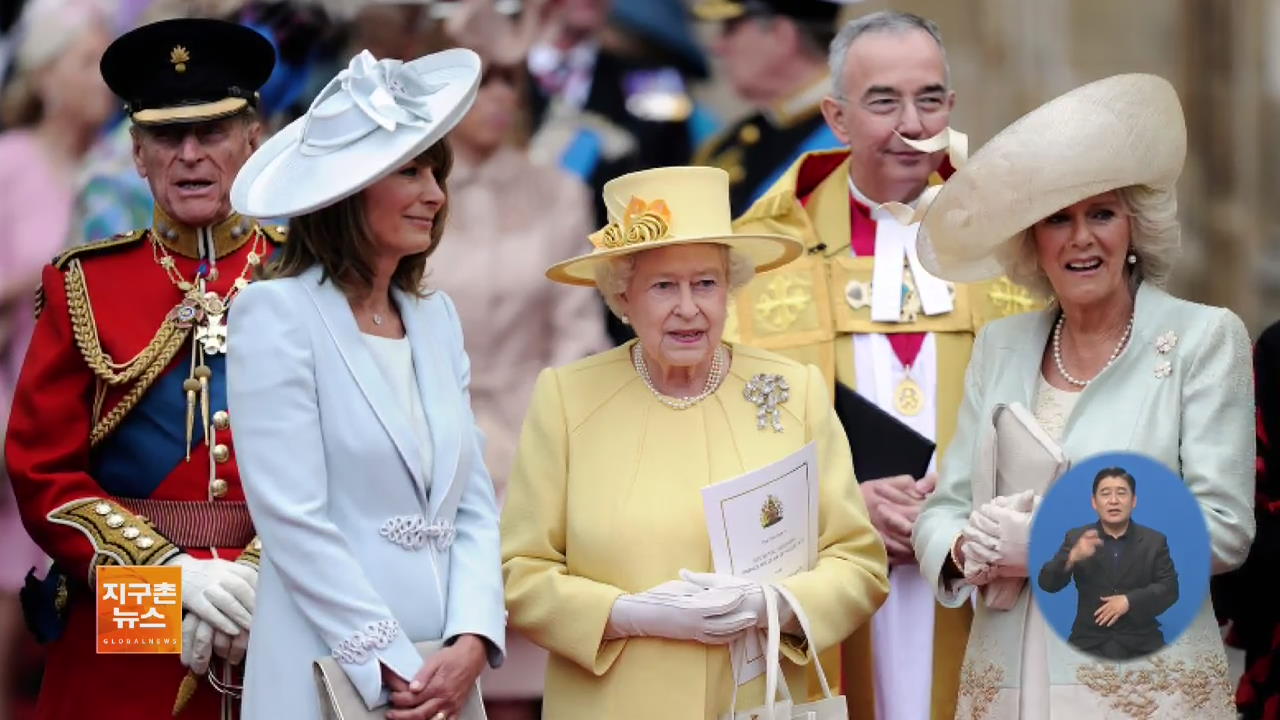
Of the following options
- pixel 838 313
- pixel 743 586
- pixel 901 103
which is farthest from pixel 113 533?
pixel 901 103

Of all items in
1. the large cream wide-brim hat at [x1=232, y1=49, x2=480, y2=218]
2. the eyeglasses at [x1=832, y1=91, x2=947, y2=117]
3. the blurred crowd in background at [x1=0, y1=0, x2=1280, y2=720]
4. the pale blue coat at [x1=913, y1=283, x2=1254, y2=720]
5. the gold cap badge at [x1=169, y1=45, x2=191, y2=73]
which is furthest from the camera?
the blurred crowd in background at [x1=0, y1=0, x2=1280, y2=720]

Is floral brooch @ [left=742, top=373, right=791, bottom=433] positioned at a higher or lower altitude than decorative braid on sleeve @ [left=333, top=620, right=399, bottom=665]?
higher

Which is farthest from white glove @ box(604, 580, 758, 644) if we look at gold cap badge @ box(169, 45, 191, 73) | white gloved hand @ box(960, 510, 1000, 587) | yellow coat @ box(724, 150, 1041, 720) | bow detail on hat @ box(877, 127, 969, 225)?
A: gold cap badge @ box(169, 45, 191, 73)

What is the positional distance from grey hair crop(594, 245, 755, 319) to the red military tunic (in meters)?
0.85

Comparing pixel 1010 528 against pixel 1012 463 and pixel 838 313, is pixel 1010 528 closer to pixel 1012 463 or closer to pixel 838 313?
pixel 1012 463

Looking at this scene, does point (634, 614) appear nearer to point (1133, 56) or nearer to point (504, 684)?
point (504, 684)

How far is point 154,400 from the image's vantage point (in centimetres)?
485

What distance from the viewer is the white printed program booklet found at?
4.49 meters

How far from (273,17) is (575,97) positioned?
1.03 metres

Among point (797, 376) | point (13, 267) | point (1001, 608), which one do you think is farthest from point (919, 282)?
point (13, 267)

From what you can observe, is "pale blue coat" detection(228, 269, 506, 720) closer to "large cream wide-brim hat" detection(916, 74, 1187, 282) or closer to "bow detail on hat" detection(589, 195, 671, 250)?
"bow detail on hat" detection(589, 195, 671, 250)

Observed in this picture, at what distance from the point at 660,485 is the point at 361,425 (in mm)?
851

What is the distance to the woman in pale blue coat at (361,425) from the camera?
4.00m

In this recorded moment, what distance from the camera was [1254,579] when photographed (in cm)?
503
